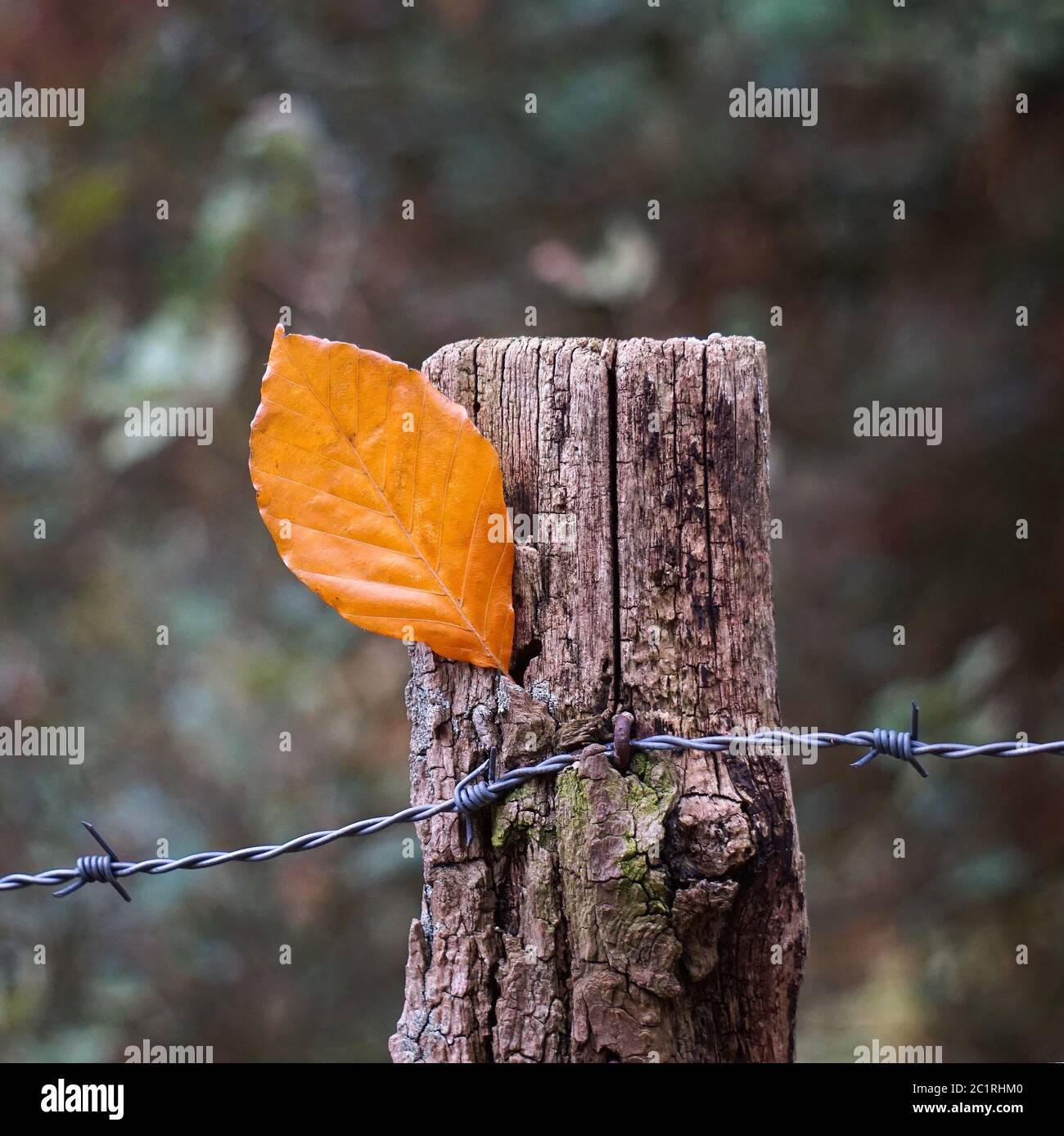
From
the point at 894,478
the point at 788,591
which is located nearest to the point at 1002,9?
the point at 894,478

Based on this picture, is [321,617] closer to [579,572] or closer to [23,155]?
[23,155]

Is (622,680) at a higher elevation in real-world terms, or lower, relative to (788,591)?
lower

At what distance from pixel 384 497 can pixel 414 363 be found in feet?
7.66

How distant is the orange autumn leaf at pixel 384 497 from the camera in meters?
1.30

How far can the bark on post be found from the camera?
1227 millimetres

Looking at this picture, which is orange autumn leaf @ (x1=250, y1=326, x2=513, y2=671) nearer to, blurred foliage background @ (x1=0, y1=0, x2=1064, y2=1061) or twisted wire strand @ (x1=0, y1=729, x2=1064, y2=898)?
twisted wire strand @ (x1=0, y1=729, x2=1064, y2=898)

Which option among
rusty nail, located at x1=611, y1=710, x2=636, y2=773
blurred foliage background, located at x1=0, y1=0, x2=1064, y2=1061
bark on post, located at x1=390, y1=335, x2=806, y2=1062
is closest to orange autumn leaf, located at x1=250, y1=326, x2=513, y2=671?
bark on post, located at x1=390, y1=335, x2=806, y2=1062

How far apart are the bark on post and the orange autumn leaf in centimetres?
4

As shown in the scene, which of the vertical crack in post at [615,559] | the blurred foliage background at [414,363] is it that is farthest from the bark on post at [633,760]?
the blurred foliage background at [414,363]

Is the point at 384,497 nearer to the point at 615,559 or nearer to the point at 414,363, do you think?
the point at 615,559

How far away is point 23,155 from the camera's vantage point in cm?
328

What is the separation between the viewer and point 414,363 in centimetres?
359

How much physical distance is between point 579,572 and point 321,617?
7.69 feet

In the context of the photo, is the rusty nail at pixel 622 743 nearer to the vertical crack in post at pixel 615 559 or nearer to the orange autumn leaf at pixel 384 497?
the vertical crack in post at pixel 615 559
